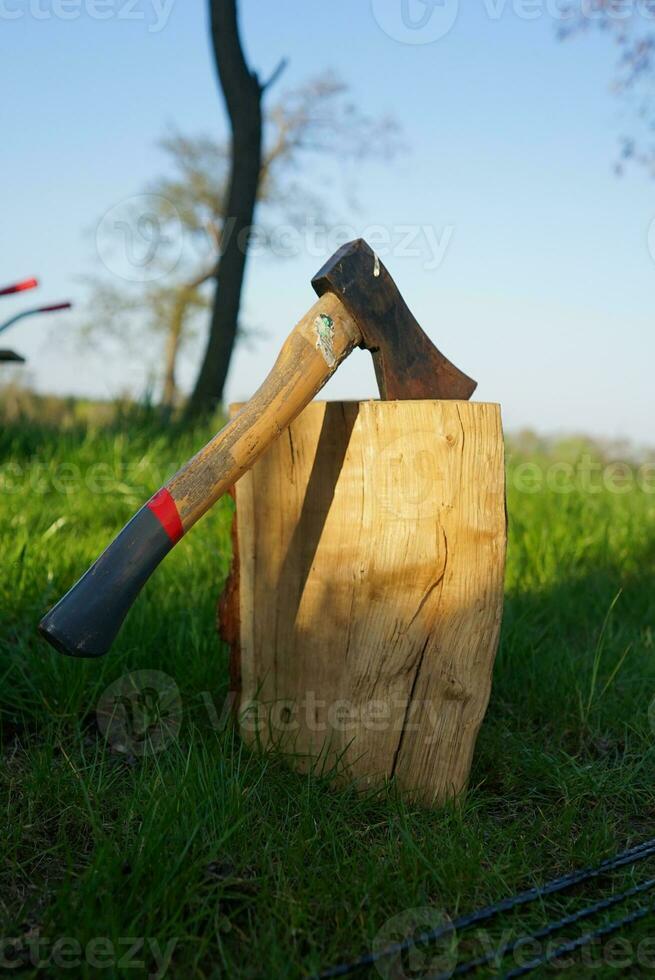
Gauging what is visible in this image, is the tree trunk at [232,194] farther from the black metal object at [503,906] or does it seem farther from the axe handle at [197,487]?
the black metal object at [503,906]

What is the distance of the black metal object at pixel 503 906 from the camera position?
1.76 m

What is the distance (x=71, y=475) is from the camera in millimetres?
4922

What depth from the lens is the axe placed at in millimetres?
1995

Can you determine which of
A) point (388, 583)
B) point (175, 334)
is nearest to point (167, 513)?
point (388, 583)

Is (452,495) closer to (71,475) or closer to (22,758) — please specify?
(22,758)

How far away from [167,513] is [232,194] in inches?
196

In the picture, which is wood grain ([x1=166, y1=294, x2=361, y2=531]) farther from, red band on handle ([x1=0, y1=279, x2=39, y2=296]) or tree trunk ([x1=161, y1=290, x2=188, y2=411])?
tree trunk ([x1=161, y1=290, x2=188, y2=411])

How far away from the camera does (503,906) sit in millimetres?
1969

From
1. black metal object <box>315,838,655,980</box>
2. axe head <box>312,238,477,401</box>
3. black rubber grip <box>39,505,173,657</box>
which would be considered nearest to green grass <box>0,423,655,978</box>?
black metal object <box>315,838,655,980</box>

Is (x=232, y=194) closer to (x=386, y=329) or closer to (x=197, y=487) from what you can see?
(x=386, y=329)

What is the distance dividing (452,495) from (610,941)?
104 centimetres

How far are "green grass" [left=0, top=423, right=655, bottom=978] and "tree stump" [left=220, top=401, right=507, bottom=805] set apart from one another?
0.43 ft

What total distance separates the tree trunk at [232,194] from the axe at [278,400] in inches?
172

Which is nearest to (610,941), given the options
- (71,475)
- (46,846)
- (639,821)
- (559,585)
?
(639,821)
